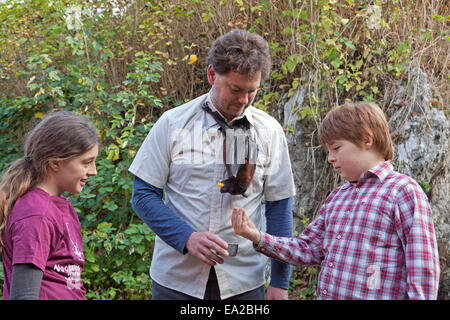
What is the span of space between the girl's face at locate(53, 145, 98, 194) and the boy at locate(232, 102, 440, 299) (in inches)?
28.0

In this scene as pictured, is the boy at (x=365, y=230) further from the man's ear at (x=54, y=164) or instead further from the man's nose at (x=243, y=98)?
the man's ear at (x=54, y=164)

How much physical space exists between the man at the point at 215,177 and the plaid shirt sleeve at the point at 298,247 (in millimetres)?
110

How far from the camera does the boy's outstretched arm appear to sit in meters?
2.20

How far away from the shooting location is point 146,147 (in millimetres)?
2289

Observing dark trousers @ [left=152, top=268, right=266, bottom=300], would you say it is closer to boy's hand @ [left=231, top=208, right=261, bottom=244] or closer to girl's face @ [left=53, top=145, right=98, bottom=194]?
boy's hand @ [left=231, top=208, right=261, bottom=244]

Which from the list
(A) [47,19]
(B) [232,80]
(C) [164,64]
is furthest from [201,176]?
(A) [47,19]

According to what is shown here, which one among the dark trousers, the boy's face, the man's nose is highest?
the man's nose

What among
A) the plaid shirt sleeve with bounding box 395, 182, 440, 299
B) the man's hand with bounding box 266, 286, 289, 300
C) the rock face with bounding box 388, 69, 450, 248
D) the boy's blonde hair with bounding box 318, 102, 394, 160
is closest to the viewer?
the plaid shirt sleeve with bounding box 395, 182, 440, 299

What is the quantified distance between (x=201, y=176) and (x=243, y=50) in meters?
0.61

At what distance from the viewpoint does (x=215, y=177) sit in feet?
7.31

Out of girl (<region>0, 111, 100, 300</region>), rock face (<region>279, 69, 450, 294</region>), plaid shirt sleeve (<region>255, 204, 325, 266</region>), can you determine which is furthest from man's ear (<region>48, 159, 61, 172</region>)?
rock face (<region>279, 69, 450, 294</region>)

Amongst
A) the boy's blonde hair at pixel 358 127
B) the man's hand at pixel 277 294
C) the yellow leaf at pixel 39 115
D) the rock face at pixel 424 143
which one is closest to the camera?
the boy's blonde hair at pixel 358 127

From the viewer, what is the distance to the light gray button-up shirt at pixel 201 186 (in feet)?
7.27

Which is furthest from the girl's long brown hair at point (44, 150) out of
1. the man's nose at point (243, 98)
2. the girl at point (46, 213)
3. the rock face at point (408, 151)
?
the rock face at point (408, 151)
